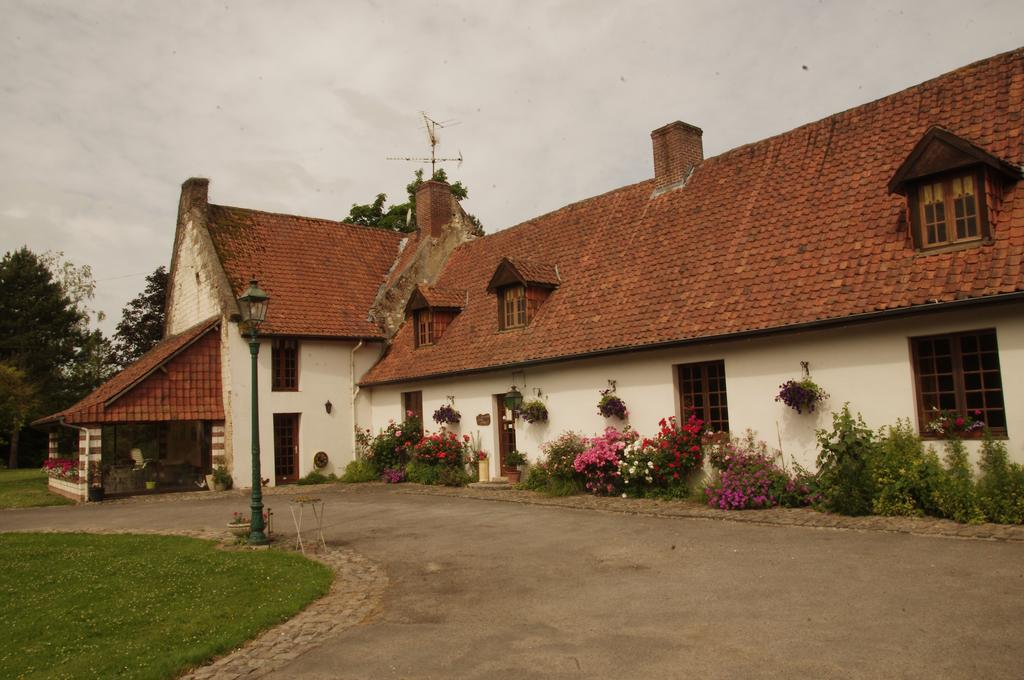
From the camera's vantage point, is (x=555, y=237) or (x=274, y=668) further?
(x=555, y=237)

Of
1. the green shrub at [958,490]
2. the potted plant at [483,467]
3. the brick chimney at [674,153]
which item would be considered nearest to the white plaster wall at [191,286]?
the potted plant at [483,467]

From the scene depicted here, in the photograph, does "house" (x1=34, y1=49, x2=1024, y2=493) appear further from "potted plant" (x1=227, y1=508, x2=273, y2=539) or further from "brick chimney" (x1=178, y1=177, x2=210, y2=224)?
"potted plant" (x1=227, y1=508, x2=273, y2=539)

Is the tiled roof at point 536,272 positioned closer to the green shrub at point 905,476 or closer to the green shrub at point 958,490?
the green shrub at point 905,476

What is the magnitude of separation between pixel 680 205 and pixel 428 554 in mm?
10799

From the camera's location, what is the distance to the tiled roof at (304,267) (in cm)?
2248

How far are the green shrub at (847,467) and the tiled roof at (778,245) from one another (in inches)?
70.9

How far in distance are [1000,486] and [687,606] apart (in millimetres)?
5632

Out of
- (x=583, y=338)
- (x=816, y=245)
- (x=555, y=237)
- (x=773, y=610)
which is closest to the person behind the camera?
(x=773, y=610)

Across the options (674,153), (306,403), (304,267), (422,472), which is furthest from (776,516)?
(304,267)

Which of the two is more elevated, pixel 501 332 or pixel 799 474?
pixel 501 332

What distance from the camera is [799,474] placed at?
12148 millimetres

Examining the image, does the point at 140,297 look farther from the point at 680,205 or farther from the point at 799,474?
the point at 799,474

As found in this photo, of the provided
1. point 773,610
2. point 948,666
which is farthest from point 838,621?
point 948,666

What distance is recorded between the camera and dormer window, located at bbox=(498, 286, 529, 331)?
18516 millimetres
